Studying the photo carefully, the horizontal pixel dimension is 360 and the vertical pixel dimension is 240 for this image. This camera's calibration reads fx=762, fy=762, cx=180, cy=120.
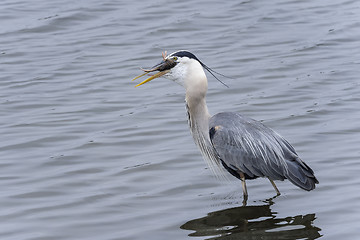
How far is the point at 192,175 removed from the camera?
9.17 metres

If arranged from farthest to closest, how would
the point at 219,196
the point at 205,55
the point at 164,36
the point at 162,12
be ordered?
1. the point at 162,12
2. the point at 164,36
3. the point at 205,55
4. the point at 219,196

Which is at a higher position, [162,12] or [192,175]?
[162,12]

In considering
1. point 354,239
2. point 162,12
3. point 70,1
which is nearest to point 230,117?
point 354,239

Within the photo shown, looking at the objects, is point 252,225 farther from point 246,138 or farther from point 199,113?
point 199,113

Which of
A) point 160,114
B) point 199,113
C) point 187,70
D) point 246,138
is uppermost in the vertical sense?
point 187,70

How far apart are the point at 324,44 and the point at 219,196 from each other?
7565 mm

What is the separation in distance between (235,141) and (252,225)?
1053 millimetres

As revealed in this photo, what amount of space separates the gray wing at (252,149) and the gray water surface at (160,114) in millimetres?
361

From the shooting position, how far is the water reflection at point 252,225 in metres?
7.34

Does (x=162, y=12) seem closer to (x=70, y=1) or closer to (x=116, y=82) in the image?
(x=70, y=1)

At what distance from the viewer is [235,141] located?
830 cm

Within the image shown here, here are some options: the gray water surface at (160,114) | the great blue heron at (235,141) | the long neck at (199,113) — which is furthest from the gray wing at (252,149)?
the gray water surface at (160,114)

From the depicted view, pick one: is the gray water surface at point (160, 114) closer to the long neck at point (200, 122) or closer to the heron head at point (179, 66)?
the long neck at point (200, 122)

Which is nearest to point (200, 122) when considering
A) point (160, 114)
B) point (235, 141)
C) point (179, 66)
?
point (235, 141)
